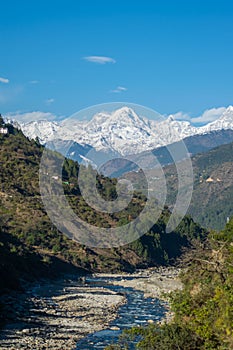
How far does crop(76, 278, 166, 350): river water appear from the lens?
A: 101 feet

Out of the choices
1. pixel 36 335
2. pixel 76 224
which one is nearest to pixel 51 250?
pixel 76 224

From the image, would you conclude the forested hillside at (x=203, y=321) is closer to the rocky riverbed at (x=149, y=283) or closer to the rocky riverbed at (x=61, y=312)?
the rocky riverbed at (x=61, y=312)

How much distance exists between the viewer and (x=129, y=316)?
40.5m

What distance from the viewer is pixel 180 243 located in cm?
11506

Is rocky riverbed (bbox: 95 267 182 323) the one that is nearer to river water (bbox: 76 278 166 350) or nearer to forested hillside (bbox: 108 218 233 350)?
river water (bbox: 76 278 166 350)

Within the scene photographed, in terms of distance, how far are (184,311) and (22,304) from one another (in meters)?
23.8

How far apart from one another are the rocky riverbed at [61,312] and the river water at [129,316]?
24.5 inches

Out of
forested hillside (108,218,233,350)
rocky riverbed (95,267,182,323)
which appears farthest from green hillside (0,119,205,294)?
forested hillside (108,218,233,350)

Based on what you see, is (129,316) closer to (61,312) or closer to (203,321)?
(61,312)

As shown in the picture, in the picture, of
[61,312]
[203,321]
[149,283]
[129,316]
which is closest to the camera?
[203,321]

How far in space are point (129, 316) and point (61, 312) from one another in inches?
208

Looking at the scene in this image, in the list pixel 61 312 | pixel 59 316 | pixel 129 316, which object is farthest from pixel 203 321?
pixel 61 312

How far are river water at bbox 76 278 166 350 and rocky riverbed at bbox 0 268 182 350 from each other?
2.04ft

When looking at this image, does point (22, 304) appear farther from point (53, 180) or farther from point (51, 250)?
point (53, 180)
